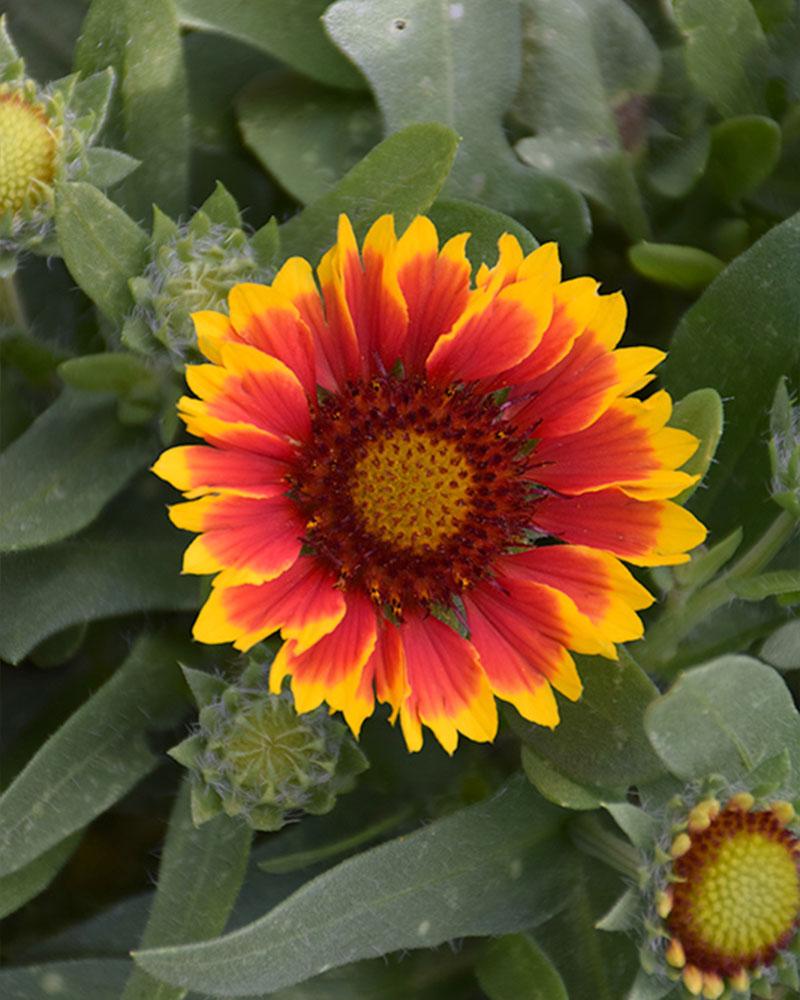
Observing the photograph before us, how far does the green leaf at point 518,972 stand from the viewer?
3.91 ft

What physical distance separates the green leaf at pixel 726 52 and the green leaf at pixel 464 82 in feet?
0.58

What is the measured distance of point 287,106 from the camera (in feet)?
4.72

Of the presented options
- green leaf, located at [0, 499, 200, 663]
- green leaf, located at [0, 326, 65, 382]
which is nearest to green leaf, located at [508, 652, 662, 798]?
green leaf, located at [0, 499, 200, 663]

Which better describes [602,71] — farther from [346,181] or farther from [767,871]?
[767,871]

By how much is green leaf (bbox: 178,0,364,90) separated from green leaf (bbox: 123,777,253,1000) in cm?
70

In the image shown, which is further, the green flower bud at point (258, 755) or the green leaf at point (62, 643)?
the green leaf at point (62, 643)

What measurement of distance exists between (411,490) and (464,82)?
46 cm

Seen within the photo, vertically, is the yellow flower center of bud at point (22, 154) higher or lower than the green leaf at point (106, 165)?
higher

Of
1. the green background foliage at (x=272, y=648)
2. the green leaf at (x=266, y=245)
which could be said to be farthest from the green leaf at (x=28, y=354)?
the green leaf at (x=266, y=245)

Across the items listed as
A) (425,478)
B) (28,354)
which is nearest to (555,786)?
(425,478)

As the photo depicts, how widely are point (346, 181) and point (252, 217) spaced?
344 mm

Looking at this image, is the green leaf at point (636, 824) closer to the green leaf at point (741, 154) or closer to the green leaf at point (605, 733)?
the green leaf at point (605, 733)

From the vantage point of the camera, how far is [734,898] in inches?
40.4

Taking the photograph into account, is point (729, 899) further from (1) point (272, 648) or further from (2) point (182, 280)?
(2) point (182, 280)
